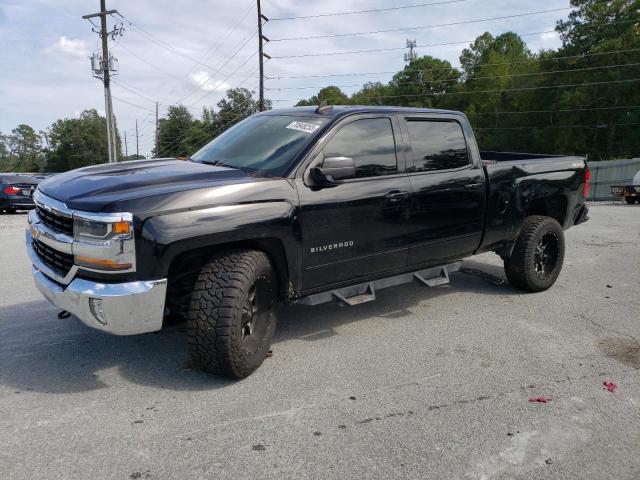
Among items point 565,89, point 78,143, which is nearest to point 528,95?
point 565,89

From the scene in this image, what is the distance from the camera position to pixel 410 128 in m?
4.79

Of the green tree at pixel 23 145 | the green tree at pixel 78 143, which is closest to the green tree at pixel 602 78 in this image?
the green tree at pixel 78 143

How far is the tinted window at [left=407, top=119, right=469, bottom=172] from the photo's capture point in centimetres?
480

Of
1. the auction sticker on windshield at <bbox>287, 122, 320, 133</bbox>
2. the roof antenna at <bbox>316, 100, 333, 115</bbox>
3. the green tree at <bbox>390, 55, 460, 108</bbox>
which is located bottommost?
the auction sticker on windshield at <bbox>287, 122, 320, 133</bbox>

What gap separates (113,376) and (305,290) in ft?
4.95

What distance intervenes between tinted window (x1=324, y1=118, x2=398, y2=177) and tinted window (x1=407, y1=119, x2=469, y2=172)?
0.95ft

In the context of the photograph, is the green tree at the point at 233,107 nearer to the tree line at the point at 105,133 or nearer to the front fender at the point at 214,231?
the tree line at the point at 105,133

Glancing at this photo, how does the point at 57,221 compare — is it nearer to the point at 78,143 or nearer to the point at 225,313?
the point at 225,313

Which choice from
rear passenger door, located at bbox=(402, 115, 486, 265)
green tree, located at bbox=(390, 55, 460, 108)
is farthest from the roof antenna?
green tree, located at bbox=(390, 55, 460, 108)

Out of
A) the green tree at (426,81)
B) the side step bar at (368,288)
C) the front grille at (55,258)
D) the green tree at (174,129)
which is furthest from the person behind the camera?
the green tree at (174,129)

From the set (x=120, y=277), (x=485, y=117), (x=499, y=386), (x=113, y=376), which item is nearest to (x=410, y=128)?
(x=499, y=386)

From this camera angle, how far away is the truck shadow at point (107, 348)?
12.0 feet

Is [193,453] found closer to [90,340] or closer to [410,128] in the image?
[90,340]

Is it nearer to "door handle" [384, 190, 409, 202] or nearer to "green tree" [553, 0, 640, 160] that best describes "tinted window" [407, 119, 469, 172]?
"door handle" [384, 190, 409, 202]
